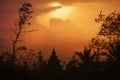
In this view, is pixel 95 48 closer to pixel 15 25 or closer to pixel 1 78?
pixel 15 25

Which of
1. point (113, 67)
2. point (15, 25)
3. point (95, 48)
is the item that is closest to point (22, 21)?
point (15, 25)

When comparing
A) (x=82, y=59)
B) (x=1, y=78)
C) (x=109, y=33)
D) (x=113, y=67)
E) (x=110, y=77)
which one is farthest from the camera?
(x=82, y=59)

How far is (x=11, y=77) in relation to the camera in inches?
670

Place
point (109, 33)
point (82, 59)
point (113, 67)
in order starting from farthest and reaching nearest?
point (82, 59) → point (109, 33) → point (113, 67)

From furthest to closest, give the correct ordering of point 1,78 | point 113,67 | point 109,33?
point 109,33 → point 113,67 → point 1,78

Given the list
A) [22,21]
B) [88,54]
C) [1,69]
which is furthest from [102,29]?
[1,69]

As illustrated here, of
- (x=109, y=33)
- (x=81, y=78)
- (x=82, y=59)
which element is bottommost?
(x=81, y=78)

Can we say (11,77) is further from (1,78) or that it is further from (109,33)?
(109,33)

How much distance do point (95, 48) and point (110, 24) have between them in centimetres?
512

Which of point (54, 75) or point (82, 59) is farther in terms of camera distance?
point (82, 59)

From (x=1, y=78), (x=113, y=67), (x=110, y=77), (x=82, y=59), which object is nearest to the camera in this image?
(x=1, y=78)

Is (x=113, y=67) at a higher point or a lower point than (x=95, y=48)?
lower

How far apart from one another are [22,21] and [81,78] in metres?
33.3

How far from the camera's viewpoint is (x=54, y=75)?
18703 mm
